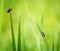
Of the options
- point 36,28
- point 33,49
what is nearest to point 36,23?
point 36,28

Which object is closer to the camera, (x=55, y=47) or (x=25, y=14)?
(x=55, y=47)

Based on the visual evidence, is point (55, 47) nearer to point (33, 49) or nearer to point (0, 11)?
point (33, 49)

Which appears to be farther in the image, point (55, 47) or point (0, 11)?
point (0, 11)

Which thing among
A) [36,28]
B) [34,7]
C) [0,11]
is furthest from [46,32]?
[0,11]

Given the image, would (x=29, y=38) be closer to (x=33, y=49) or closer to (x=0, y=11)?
(x=33, y=49)

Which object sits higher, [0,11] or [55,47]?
[0,11]

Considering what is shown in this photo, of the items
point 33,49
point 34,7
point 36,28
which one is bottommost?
point 33,49
